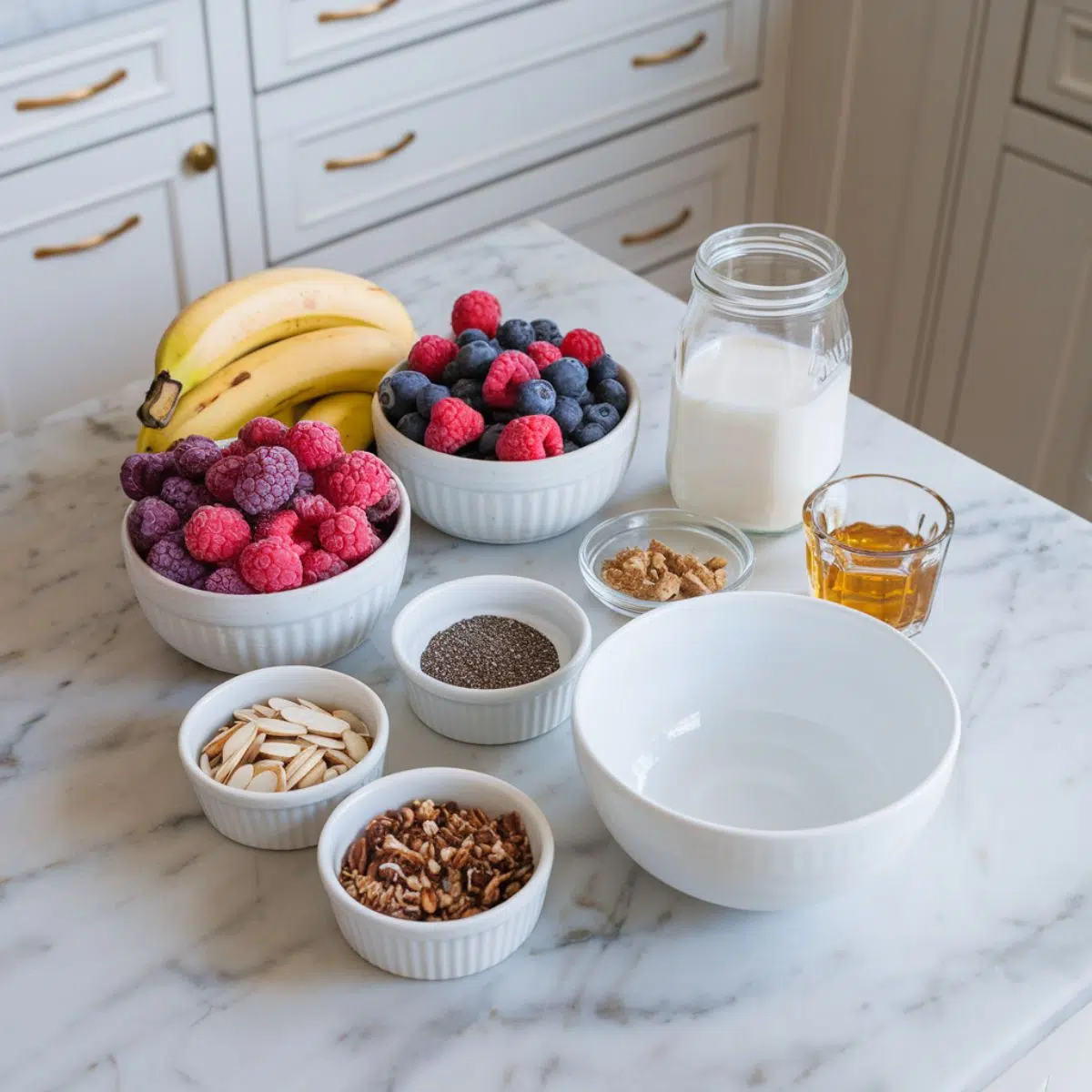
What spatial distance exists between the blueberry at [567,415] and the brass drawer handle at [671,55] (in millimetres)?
1403

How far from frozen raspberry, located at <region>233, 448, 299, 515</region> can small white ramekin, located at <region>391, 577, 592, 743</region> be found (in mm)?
121

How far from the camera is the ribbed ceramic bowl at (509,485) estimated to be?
106 cm

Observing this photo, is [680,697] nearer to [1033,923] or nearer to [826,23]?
[1033,923]

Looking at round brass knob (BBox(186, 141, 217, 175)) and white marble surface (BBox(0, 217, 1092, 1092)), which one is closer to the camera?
white marble surface (BBox(0, 217, 1092, 1092))

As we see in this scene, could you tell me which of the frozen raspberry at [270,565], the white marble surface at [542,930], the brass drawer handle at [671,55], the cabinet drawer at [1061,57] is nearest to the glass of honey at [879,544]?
the white marble surface at [542,930]

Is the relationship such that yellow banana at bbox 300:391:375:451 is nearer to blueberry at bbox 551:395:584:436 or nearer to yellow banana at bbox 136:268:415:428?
yellow banana at bbox 136:268:415:428

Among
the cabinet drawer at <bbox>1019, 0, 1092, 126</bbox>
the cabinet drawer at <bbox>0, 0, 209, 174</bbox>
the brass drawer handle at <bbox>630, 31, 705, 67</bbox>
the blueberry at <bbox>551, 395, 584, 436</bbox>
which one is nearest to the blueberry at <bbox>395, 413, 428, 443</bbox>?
the blueberry at <bbox>551, 395, 584, 436</bbox>

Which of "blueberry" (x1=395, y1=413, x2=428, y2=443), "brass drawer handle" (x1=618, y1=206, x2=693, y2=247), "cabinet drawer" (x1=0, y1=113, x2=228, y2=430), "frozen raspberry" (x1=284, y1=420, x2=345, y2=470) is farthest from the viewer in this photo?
"brass drawer handle" (x1=618, y1=206, x2=693, y2=247)

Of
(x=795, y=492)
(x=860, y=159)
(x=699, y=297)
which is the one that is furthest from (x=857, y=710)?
(x=860, y=159)

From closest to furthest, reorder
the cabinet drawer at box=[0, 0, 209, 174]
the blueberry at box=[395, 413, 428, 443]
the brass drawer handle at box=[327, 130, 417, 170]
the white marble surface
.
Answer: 1. the white marble surface
2. the blueberry at box=[395, 413, 428, 443]
3. the cabinet drawer at box=[0, 0, 209, 174]
4. the brass drawer handle at box=[327, 130, 417, 170]

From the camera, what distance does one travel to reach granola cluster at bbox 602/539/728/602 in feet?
3.40

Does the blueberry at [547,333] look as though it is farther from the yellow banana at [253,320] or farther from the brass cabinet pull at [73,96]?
the brass cabinet pull at [73,96]

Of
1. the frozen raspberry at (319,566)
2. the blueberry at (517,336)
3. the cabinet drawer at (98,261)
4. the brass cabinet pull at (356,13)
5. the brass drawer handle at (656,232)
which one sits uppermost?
the brass cabinet pull at (356,13)

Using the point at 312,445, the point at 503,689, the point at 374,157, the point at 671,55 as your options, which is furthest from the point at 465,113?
the point at 503,689
